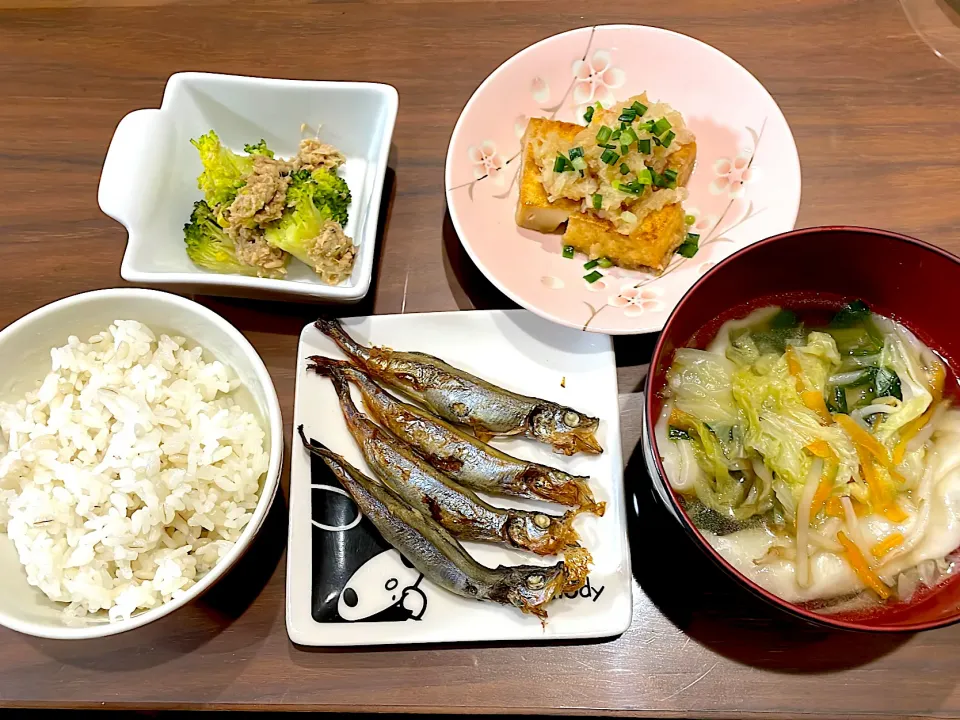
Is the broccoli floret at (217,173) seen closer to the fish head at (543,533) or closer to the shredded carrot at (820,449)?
the fish head at (543,533)

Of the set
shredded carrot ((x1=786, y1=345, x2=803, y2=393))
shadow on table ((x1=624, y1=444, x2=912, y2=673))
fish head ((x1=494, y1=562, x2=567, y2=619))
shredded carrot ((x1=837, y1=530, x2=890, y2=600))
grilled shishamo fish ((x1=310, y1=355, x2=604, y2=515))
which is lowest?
shadow on table ((x1=624, y1=444, x2=912, y2=673))

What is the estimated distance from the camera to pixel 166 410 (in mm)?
1209

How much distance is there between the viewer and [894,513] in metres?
1.04

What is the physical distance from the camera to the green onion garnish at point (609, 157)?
1.34 metres

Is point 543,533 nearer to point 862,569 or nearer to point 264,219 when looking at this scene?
point 862,569

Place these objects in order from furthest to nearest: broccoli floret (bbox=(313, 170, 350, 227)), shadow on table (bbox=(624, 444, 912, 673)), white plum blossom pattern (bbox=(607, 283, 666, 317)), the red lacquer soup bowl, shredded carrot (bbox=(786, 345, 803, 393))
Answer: broccoli floret (bbox=(313, 170, 350, 227)), white plum blossom pattern (bbox=(607, 283, 666, 317)), shadow on table (bbox=(624, 444, 912, 673)), shredded carrot (bbox=(786, 345, 803, 393)), the red lacquer soup bowl

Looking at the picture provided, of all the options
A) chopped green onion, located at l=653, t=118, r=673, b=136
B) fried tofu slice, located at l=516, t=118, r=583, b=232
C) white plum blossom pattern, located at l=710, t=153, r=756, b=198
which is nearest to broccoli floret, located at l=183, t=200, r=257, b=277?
fried tofu slice, located at l=516, t=118, r=583, b=232

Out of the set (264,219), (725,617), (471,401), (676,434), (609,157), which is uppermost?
(609,157)

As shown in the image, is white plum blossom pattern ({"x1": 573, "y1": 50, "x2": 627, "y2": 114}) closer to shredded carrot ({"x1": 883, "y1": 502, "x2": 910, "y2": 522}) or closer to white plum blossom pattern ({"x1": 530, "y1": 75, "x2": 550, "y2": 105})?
white plum blossom pattern ({"x1": 530, "y1": 75, "x2": 550, "y2": 105})

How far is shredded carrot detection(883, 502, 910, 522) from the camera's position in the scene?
1.04 meters

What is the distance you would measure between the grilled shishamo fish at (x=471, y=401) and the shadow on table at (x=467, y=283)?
16cm

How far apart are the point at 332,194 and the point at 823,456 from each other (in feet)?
3.31

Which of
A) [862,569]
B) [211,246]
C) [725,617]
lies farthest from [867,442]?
[211,246]

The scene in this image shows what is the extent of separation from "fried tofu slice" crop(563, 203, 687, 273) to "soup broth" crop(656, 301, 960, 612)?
26 cm
